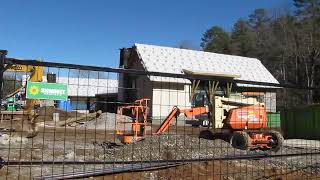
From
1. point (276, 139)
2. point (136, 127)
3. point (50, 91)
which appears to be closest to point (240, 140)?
point (276, 139)

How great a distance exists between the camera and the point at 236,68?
45.5 m

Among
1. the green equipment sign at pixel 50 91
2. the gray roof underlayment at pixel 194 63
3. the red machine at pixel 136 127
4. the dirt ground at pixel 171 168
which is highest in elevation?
the gray roof underlayment at pixel 194 63

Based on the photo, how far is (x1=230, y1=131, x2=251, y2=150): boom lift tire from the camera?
1703cm

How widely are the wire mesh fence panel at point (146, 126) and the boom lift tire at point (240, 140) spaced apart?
4 centimetres

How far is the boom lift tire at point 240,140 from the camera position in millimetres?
17031

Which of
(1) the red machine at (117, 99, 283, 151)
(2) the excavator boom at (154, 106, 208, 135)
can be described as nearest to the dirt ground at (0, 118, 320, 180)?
(2) the excavator boom at (154, 106, 208, 135)

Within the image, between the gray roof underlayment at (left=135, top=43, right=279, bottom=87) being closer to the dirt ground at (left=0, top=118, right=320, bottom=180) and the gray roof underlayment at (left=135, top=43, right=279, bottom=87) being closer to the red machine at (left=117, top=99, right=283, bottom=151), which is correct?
the red machine at (left=117, top=99, right=283, bottom=151)

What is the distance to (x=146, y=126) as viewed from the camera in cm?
1614

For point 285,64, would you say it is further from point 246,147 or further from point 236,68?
point 246,147

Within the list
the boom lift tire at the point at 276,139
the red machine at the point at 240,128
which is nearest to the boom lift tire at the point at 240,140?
the red machine at the point at 240,128

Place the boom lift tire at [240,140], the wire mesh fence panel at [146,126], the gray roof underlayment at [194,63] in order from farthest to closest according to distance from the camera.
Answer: the gray roof underlayment at [194,63], the boom lift tire at [240,140], the wire mesh fence panel at [146,126]

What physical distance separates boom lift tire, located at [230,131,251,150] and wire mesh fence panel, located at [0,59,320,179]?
0.04 metres

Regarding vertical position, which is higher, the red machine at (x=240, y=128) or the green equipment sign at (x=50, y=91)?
the green equipment sign at (x=50, y=91)

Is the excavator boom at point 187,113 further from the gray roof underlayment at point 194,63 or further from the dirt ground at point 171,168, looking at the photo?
the gray roof underlayment at point 194,63
